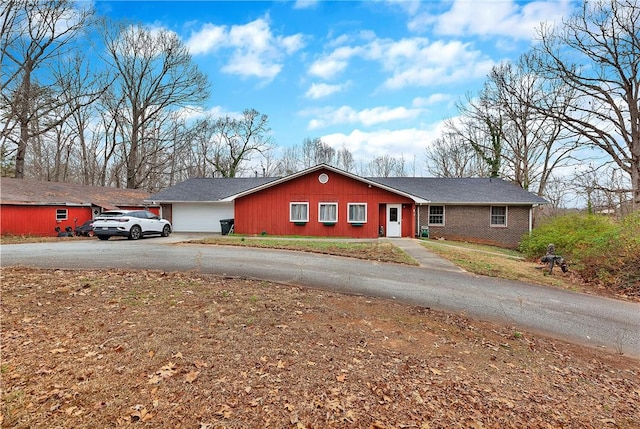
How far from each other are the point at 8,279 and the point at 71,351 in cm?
458

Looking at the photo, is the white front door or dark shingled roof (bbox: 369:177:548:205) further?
dark shingled roof (bbox: 369:177:548:205)

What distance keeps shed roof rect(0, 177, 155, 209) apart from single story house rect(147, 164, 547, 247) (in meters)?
9.79

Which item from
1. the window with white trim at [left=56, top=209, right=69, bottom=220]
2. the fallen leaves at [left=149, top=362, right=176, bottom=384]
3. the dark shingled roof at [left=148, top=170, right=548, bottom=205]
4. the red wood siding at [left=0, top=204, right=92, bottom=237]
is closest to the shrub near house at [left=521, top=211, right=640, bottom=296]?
the dark shingled roof at [left=148, top=170, right=548, bottom=205]

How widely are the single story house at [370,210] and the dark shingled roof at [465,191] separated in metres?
0.06

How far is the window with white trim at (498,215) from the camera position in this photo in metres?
20.0

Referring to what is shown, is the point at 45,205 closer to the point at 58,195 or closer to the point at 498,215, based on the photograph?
the point at 58,195

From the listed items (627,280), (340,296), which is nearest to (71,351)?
(340,296)

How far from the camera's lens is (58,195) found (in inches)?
870

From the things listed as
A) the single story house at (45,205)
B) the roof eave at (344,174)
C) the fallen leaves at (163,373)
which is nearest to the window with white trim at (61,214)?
the single story house at (45,205)

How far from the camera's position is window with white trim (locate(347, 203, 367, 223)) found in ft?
62.3

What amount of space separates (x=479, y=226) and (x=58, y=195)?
1102 inches

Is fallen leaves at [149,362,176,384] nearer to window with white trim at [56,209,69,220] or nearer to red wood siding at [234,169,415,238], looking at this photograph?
red wood siding at [234,169,415,238]

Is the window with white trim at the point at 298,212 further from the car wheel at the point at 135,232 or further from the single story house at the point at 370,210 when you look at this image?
the car wheel at the point at 135,232

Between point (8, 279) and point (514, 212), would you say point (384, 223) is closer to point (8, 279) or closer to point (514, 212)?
point (514, 212)
